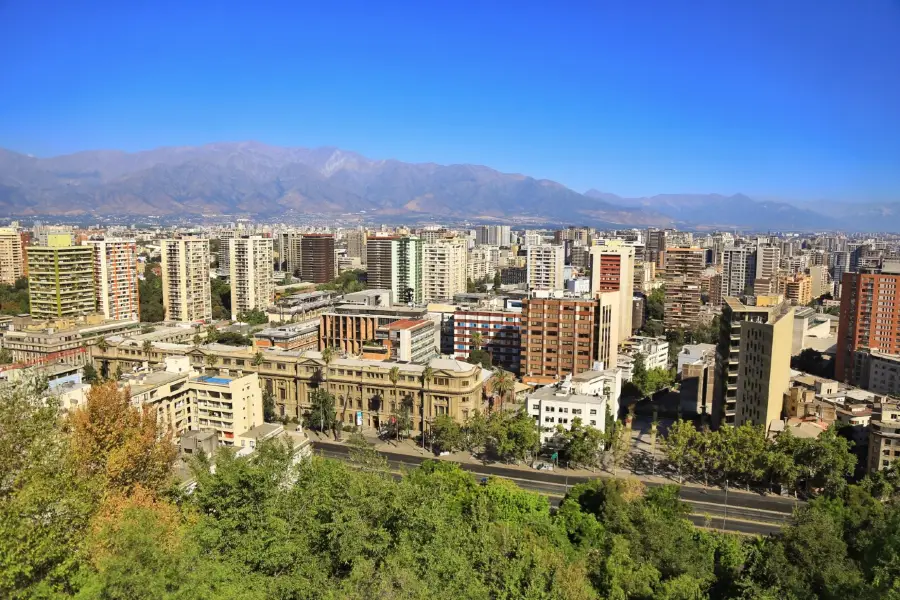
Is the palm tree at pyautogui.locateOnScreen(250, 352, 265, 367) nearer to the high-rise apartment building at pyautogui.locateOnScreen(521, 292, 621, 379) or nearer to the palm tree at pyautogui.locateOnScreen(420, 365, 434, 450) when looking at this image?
the palm tree at pyautogui.locateOnScreen(420, 365, 434, 450)

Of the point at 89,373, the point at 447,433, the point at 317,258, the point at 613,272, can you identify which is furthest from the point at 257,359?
the point at 317,258

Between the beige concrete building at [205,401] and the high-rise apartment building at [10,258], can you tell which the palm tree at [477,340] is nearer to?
the beige concrete building at [205,401]

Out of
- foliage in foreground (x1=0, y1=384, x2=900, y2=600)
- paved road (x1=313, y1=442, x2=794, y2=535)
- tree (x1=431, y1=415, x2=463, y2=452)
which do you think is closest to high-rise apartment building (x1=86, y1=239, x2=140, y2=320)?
paved road (x1=313, y1=442, x2=794, y2=535)

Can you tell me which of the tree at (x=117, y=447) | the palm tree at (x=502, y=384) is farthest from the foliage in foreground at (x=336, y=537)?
the palm tree at (x=502, y=384)

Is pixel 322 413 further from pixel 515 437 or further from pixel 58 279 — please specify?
pixel 58 279

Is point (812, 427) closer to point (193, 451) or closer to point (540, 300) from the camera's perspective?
point (540, 300)

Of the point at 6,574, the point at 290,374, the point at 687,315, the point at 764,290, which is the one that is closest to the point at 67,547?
the point at 6,574

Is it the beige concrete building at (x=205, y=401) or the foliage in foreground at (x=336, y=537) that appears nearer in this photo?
the foliage in foreground at (x=336, y=537)
